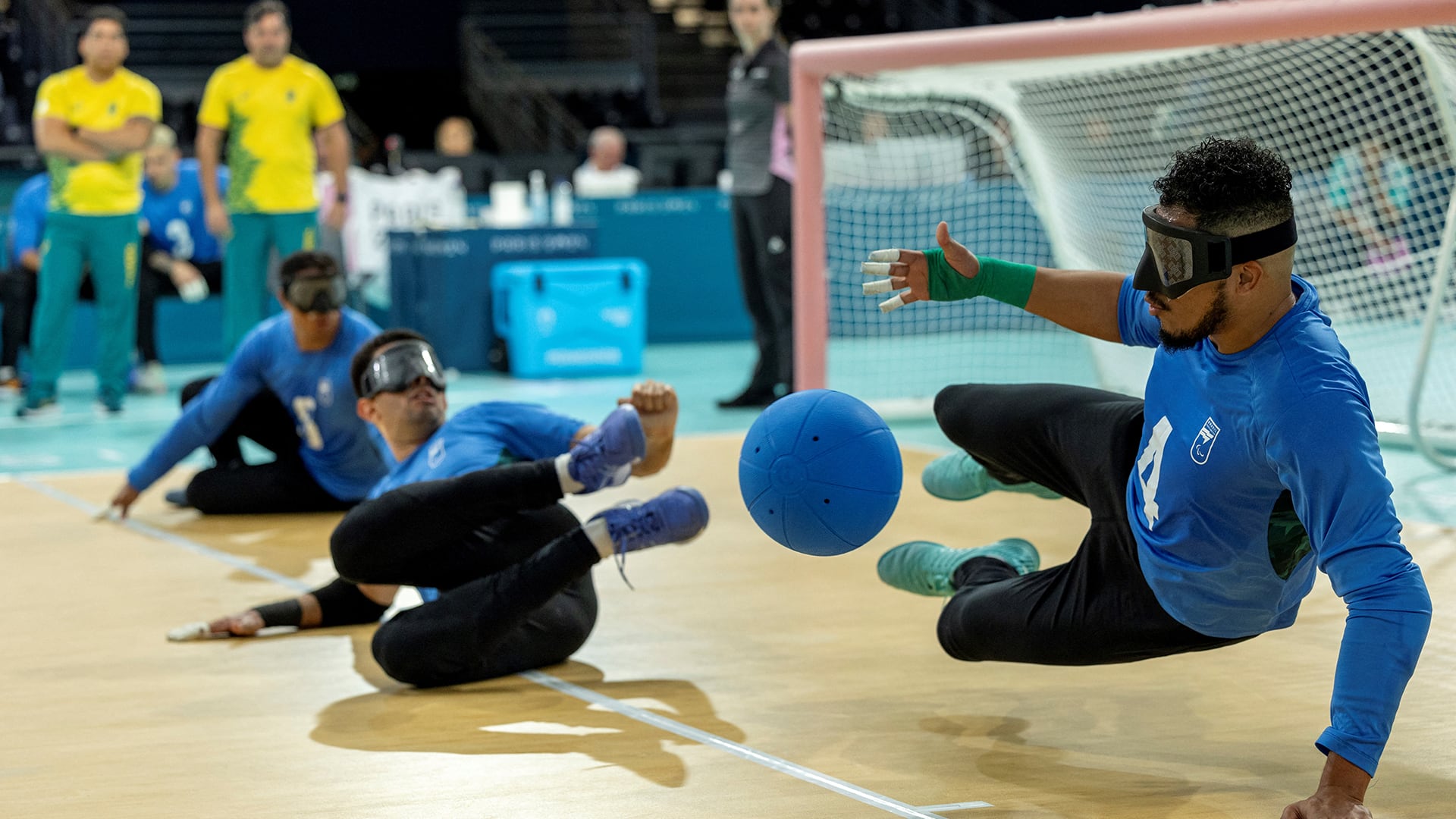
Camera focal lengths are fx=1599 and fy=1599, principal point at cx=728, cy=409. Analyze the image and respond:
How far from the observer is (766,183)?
8961mm

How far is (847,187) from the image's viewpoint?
1005cm

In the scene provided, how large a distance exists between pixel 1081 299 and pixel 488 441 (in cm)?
157

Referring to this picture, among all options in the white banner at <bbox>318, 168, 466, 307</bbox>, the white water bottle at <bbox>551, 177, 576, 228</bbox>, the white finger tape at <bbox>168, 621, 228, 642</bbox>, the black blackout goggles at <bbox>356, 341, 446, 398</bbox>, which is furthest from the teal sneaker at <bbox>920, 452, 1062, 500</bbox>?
the white banner at <bbox>318, 168, 466, 307</bbox>

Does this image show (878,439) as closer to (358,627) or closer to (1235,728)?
(1235,728)

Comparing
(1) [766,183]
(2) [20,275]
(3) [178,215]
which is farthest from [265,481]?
(3) [178,215]

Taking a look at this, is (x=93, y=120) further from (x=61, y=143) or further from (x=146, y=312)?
(x=146, y=312)

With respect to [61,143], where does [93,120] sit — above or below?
above

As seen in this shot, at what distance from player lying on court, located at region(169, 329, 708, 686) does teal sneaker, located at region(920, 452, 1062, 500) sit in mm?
540

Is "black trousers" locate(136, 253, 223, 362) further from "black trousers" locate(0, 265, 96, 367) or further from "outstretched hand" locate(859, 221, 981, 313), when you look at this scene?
"outstretched hand" locate(859, 221, 981, 313)

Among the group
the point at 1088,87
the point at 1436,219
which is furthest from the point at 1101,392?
the point at 1436,219

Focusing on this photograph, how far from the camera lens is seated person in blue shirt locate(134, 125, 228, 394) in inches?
413

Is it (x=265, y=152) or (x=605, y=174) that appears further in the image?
(x=605, y=174)

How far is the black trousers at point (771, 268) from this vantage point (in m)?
8.99

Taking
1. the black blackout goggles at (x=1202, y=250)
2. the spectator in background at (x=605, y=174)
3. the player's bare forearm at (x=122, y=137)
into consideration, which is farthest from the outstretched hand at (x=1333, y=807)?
the spectator in background at (x=605, y=174)
